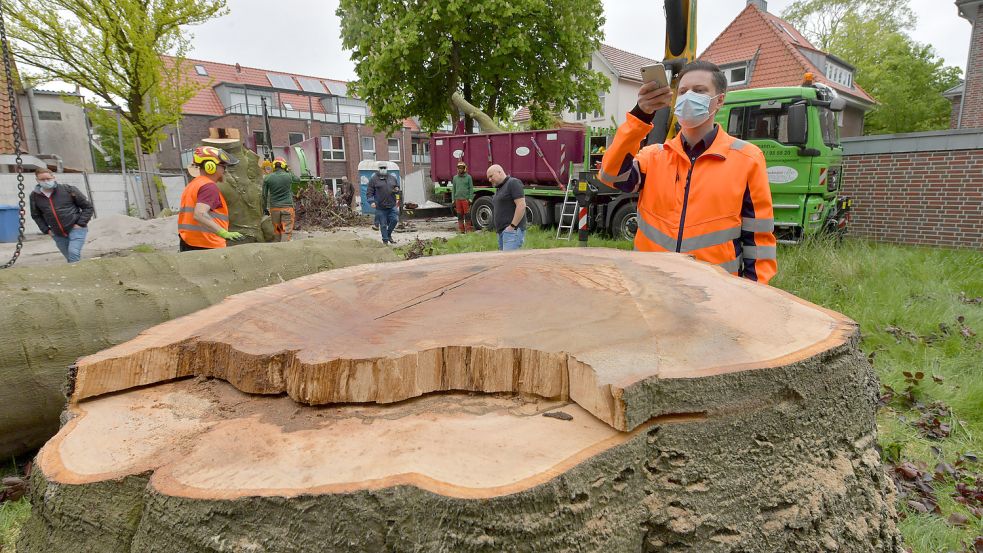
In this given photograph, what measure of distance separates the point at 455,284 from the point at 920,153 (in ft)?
34.5

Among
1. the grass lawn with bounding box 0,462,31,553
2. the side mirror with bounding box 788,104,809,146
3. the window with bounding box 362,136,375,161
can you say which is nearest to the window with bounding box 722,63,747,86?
the side mirror with bounding box 788,104,809,146

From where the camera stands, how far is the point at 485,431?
104cm

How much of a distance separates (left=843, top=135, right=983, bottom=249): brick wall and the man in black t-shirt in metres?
6.97

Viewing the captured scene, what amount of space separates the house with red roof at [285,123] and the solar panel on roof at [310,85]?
8.54 ft

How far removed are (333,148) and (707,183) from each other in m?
33.4

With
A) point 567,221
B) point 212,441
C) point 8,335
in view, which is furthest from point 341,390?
point 567,221

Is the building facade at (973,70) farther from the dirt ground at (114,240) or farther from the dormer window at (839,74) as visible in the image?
the dirt ground at (114,240)

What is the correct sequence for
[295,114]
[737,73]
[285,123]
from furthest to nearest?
[295,114], [285,123], [737,73]

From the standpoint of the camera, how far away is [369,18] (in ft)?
50.1

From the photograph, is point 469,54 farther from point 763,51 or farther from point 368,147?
point 368,147

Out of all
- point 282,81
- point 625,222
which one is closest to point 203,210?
point 625,222

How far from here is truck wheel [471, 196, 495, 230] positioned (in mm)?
12086

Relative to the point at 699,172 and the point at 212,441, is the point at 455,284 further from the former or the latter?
the point at 699,172

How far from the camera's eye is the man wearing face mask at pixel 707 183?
2.17 meters
